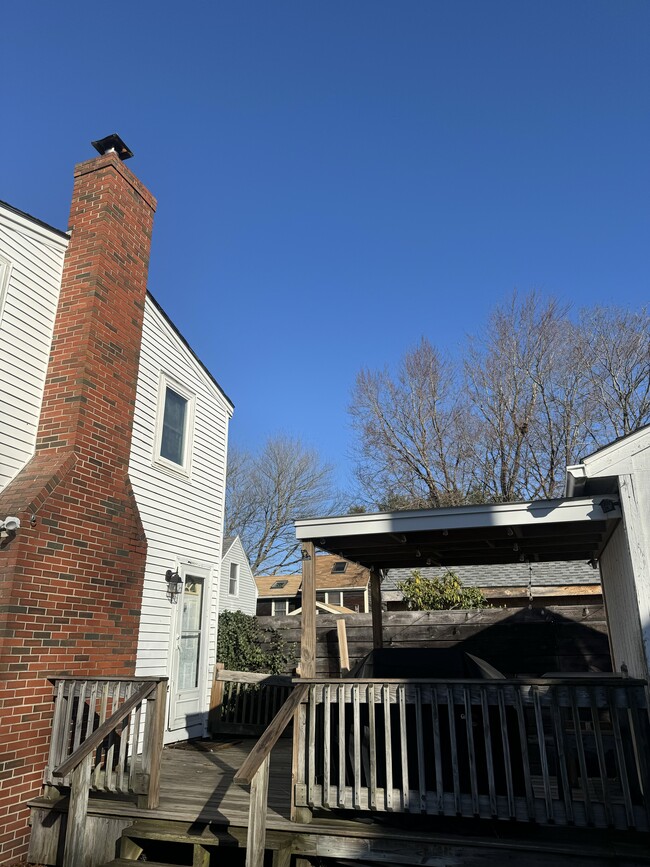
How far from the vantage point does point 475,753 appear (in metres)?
4.52

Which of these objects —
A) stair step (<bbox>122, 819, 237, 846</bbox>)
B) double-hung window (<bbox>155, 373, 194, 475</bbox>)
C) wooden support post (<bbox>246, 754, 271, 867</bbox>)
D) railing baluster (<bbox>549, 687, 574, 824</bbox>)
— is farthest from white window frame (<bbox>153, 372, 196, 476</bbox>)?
railing baluster (<bbox>549, 687, 574, 824</bbox>)

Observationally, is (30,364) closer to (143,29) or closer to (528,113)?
(143,29)

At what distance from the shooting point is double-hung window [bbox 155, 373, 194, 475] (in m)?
8.51

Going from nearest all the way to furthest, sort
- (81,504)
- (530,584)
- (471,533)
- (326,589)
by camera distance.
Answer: (81,504), (471,533), (530,584), (326,589)

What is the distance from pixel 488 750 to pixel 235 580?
20761 millimetres

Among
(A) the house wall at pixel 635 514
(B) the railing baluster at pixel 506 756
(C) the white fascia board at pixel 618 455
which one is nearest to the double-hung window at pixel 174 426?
(B) the railing baluster at pixel 506 756

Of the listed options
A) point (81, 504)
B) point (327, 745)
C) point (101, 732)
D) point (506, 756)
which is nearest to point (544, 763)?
point (506, 756)

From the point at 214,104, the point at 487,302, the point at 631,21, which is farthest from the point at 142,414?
the point at 487,302

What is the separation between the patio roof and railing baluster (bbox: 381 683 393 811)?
5.26 feet

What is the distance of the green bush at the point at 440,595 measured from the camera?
1150cm

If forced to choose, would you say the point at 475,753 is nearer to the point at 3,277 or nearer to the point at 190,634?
the point at 190,634

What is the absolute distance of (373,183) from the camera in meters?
17.7

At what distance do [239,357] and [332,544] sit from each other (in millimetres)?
32587

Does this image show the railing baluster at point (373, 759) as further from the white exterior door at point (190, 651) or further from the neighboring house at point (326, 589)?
the neighboring house at point (326, 589)
